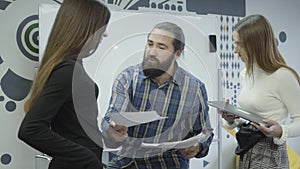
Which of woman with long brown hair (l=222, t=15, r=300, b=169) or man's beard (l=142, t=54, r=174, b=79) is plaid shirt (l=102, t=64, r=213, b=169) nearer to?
man's beard (l=142, t=54, r=174, b=79)

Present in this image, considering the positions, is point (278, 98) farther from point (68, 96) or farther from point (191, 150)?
point (68, 96)

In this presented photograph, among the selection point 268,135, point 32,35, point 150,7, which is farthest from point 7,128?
point 268,135

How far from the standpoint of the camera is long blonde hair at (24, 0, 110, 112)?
3.65 feet

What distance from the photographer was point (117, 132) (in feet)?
4.33

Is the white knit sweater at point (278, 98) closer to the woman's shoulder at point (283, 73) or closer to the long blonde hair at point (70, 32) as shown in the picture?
the woman's shoulder at point (283, 73)

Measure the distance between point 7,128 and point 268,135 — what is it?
5.15 feet

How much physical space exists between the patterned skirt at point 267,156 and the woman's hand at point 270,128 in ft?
0.16

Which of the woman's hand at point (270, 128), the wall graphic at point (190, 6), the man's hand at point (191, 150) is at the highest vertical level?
the wall graphic at point (190, 6)

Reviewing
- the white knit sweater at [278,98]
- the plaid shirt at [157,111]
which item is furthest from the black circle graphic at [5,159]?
the white knit sweater at [278,98]

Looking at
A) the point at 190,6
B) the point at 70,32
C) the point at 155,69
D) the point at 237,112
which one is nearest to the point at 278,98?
the point at 237,112

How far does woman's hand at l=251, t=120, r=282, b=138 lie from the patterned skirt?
0.05 meters

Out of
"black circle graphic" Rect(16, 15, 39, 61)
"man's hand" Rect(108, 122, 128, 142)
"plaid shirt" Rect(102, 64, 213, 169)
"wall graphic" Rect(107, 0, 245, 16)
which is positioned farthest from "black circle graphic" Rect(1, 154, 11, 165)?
"man's hand" Rect(108, 122, 128, 142)

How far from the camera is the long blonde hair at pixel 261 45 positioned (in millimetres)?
1680

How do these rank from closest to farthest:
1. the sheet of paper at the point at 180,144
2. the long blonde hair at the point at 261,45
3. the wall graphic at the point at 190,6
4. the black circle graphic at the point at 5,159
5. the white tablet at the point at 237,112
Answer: the sheet of paper at the point at 180,144
the white tablet at the point at 237,112
the long blonde hair at the point at 261,45
the black circle graphic at the point at 5,159
the wall graphic at the point at 190,6
